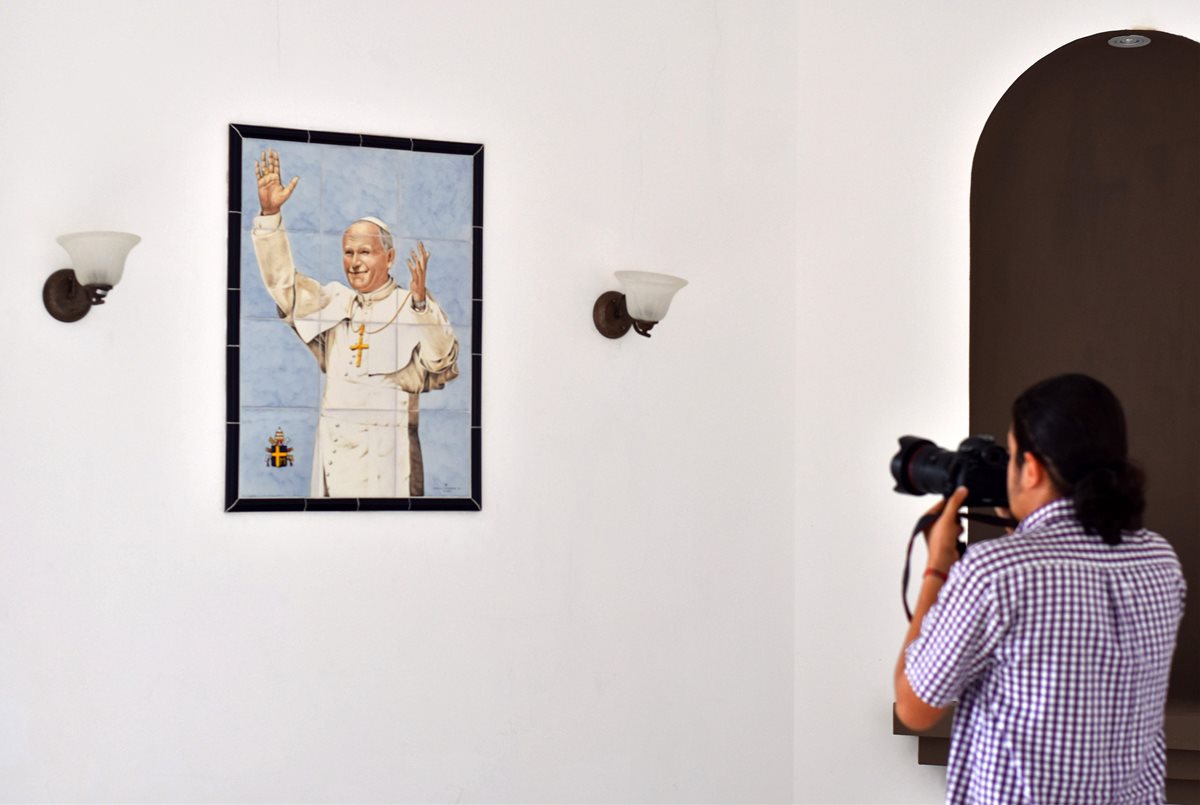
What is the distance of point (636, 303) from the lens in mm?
3061

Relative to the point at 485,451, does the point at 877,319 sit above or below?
above

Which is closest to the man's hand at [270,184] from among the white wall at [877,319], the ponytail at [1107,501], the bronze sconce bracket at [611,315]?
the bronze sconce bracket at [611,315]

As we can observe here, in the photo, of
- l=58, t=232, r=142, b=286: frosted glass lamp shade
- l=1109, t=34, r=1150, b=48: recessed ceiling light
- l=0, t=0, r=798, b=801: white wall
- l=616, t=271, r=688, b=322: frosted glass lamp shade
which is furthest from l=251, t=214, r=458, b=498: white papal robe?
l=1109, t=34, r=1150, b=48: recessed ceiling light

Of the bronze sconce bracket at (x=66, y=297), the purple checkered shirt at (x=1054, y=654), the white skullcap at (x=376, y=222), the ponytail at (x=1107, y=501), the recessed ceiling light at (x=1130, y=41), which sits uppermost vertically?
the recessed ceiling light at (x=1130, y=41)

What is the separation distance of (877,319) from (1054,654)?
170cm

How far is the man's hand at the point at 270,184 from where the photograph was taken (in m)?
2.97

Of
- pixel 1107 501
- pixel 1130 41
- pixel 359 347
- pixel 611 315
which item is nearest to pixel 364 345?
pixel 359 347

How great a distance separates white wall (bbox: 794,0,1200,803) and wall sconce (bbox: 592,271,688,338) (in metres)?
0.50

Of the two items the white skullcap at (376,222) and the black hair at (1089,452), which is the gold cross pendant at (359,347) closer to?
the white skullcap at (376,222)

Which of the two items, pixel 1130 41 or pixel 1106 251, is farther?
pixel 1106 251

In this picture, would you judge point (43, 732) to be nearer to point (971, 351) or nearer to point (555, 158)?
point (555, 158)

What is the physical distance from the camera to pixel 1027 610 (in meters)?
1.64

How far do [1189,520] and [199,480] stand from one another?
8.17ft

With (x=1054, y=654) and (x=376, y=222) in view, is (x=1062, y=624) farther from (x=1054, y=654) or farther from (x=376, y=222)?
(x=376, y=222)
